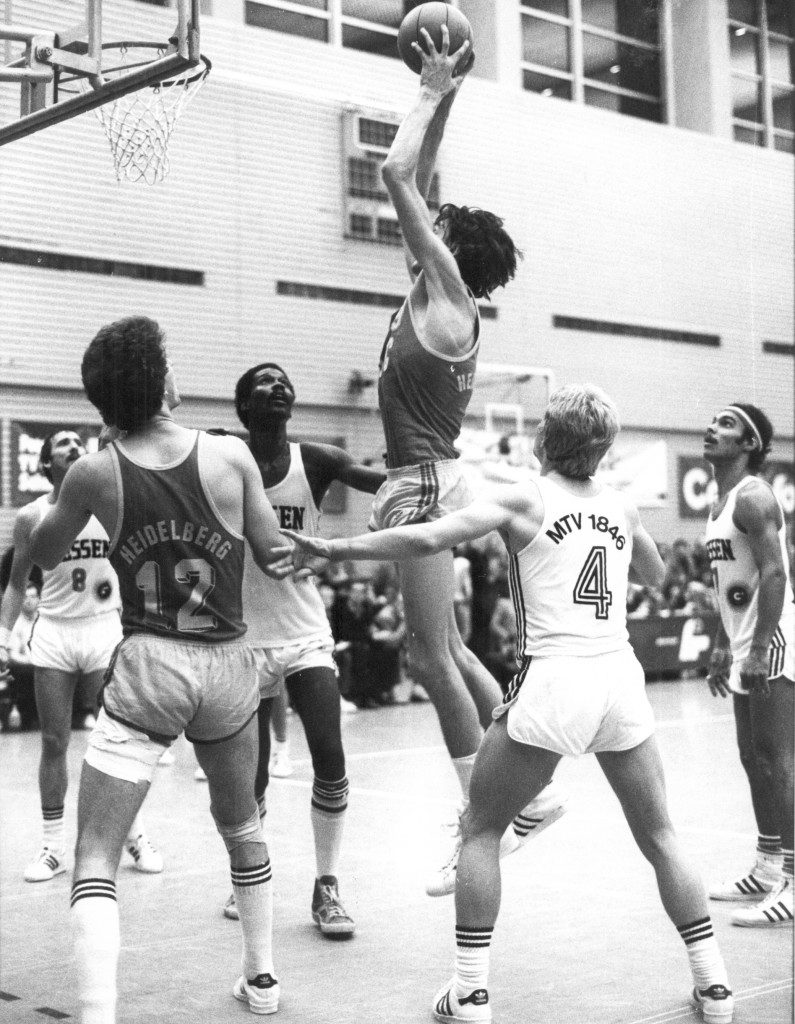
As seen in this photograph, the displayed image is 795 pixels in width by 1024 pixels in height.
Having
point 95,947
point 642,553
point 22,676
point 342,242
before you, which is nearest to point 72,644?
point 95,947

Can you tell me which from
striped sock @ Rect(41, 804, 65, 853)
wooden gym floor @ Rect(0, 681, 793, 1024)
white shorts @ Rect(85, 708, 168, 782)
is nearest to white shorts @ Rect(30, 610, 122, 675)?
striped sock @ Rect(41, 804, 65, 853)

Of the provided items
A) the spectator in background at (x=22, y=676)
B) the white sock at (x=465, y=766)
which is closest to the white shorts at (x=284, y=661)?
the white sock at (x=465, y=766)

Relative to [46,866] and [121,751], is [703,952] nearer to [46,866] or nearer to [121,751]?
[121,751]

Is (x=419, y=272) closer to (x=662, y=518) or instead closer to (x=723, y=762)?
(x=723, y=762)

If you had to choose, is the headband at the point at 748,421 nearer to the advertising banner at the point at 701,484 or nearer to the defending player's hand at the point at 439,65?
the defending player's hand at the point at 439,65

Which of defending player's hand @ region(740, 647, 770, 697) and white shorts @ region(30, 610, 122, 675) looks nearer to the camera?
defending player's hand @ region(740, 647, 770, 697)

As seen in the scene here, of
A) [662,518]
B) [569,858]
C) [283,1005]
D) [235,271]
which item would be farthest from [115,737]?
[662,518]

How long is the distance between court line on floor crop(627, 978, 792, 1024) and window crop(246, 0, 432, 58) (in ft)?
12.5

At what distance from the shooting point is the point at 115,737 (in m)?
3.68

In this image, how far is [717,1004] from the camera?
4.00 meters

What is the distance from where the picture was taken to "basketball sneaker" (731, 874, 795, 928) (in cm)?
515

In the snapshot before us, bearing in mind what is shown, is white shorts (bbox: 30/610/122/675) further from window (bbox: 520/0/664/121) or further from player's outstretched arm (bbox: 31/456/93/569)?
window (bbox: 520/0/664/121)

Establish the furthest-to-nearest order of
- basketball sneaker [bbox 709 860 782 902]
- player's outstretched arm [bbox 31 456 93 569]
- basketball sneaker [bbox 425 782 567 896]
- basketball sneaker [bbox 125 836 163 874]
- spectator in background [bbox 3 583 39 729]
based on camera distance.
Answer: spectator in background [bbox 3 583 39 729] → basketball sneaker [bbox 125 836 163 874] → basketball sneaker [bbox 709 860 782 902] → basketball sneaker [bbox 425 782 567 896] → player's outstretched arm [bbox 31 456 93 569]

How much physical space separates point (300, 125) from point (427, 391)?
603cm
